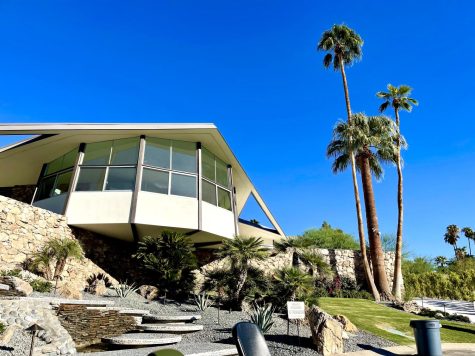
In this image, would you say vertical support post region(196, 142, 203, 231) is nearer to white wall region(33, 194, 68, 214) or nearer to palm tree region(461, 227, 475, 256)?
white wall region(33, 194, 68, 214)

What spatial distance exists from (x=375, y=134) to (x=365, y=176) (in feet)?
11.3

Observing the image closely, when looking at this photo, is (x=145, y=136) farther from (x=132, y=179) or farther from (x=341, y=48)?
(x=341, y=48)

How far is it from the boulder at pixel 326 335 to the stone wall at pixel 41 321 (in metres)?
5.21

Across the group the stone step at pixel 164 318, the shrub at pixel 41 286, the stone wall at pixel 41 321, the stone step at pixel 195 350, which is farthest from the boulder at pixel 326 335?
the shrub at pixel 41 286

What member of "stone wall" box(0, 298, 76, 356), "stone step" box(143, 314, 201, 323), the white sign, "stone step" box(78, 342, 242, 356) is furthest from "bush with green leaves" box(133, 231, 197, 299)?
the white sign

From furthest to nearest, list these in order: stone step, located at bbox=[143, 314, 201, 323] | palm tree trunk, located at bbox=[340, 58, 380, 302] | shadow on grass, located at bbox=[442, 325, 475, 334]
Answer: palm tree trunk, located at bbox=[340, 58, 380, 302]
shadow on grass, located at bbox=[442, 325, 475, 334]
stone step, located at bbox=[143, 314, 201, 323]

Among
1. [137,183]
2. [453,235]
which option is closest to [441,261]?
[453,235]

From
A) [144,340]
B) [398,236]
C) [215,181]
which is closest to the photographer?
[144,340]

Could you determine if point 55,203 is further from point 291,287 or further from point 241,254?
point 291,287

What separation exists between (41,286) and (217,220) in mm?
8023

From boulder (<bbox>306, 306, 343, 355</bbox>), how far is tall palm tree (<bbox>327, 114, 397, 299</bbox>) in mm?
14614

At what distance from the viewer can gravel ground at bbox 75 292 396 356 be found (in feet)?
24.7

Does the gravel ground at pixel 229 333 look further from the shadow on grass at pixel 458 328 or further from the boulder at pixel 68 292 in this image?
the shadow on grass at pixel 458 328

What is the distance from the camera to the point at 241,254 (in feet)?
39.2
